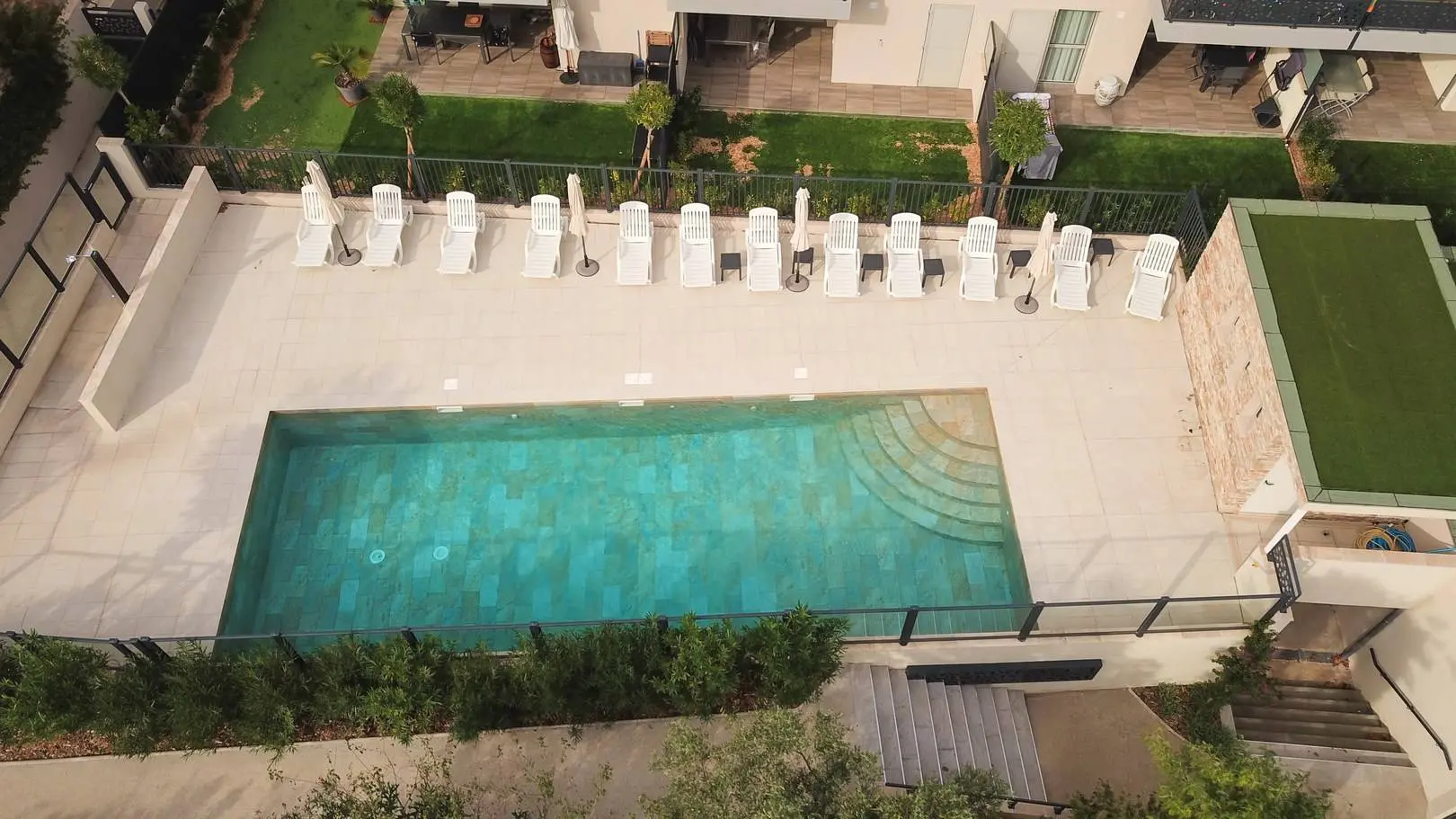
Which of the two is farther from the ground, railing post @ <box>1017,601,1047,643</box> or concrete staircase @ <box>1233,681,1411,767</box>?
railing post @ <box>1017,601,1047,643</box>

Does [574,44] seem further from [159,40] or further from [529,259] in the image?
[159,40]

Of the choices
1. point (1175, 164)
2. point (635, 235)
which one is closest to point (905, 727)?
point (635, 235)

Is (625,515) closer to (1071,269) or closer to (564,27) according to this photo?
(1071,269)

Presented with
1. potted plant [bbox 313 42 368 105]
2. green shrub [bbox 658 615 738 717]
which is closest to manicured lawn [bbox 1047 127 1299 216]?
green shrub [bbox 658 615 738 717]

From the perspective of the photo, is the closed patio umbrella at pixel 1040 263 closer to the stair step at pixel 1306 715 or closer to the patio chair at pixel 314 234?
the stair step at pixel 1306 715

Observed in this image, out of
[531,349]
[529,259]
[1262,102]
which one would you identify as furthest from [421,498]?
[1262,102]

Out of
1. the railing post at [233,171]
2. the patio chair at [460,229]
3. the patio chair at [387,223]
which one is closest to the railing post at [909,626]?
the patio chair at [460,229]

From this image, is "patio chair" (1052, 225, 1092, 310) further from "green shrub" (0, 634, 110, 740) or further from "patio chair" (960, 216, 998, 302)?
"green shrub" (0, 634, 110, 740)
